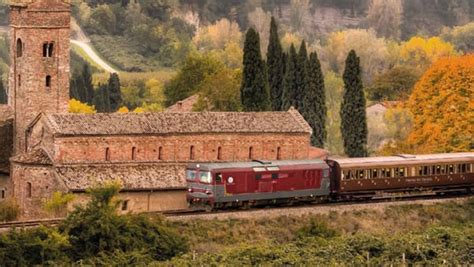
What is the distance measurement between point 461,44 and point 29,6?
113 metres

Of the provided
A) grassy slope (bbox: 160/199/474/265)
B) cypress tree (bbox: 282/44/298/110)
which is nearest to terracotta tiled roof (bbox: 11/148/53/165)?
grassy slope (bbox: 160/199/474/265)

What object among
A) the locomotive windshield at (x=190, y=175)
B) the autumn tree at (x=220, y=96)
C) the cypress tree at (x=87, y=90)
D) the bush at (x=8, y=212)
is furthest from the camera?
the cypress tree at (x=87, y=90)

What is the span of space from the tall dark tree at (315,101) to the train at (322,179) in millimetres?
16239

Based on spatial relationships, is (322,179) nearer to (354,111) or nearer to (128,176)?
(128,176)

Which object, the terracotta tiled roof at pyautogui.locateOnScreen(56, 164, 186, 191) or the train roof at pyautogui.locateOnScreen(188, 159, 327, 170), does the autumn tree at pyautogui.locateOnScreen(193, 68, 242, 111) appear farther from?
the terracotta tiled roof at pyautogui.locateOnScreen(56, 164, 186, 191)

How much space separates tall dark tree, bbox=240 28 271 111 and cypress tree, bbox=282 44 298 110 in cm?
624

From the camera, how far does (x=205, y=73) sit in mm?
118375

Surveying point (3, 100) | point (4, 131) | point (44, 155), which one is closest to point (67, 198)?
point (44, 155)

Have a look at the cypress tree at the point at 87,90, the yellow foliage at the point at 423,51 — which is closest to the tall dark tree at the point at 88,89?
the cypress tree at the point at 87,90

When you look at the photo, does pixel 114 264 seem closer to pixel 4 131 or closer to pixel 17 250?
pixel 17 250

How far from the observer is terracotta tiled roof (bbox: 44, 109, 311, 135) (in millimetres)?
84625

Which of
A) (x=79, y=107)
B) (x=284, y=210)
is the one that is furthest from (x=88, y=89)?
(x=284, y=210)

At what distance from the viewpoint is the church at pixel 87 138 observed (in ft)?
275

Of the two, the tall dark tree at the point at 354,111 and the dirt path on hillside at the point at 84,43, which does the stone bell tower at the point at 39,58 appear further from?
the dirt path on hillside at the point at 84,43
